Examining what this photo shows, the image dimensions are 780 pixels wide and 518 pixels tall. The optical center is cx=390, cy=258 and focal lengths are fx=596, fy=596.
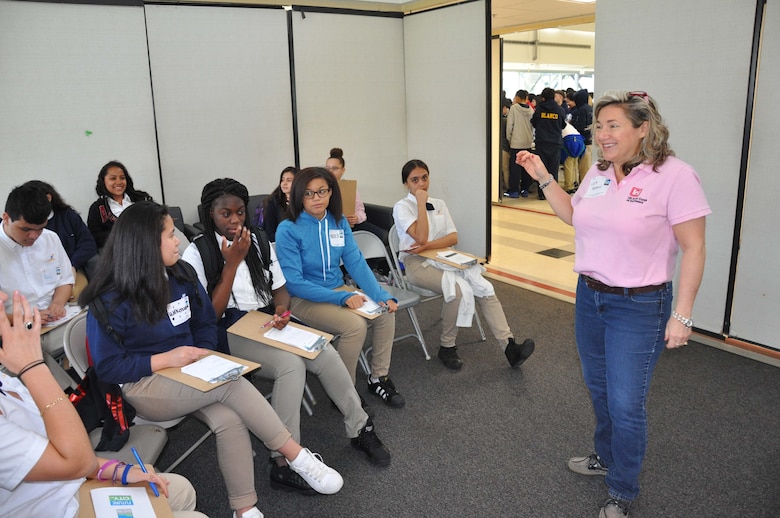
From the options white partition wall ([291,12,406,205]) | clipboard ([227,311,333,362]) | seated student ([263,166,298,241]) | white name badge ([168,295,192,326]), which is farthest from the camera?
white partition wall ([291,12,406,205])

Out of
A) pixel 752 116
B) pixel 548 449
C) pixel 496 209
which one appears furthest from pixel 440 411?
pixel 496 209

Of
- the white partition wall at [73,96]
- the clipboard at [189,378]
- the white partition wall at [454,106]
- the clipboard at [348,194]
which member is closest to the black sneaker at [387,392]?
the clipboard at [189,378]

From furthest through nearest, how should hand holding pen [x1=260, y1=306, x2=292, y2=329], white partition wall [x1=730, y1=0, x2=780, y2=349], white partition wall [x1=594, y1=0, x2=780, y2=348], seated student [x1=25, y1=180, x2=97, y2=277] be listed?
seated student [x1=25, y1=180, x2=97, y2=277] → white partition wall [x1=594, y1=0, x2=780, y2=348] → white partition wall [x1=730, y1=0, x2=780, y2=349] → hand holding pen [x1=260, y1=306, x2=292, y2=329]

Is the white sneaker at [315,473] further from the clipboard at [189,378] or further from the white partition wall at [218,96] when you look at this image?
the white partition wall at [218,96]

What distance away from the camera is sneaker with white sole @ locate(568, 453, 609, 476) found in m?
2.66

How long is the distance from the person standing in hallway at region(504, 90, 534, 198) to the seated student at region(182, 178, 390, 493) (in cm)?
737

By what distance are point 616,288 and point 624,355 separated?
0.25 meters

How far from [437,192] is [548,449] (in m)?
4.14

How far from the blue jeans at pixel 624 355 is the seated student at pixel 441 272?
1.33 metres

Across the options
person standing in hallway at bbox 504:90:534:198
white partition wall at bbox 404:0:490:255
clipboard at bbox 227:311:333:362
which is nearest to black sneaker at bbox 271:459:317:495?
clipboard at bbox 227:311:333:362

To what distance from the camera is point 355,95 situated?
21.2 feet

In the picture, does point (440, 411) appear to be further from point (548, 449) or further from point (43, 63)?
point (43, 63)

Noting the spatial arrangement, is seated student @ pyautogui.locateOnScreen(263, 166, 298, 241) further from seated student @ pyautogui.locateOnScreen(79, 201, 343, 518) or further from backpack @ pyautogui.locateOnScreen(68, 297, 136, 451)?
backpack @ pyautogui.locateOnScreen(68, 297, 136, 451)

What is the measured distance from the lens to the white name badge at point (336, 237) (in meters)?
3.39
